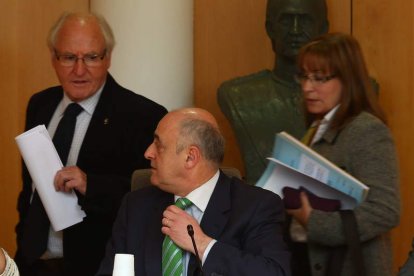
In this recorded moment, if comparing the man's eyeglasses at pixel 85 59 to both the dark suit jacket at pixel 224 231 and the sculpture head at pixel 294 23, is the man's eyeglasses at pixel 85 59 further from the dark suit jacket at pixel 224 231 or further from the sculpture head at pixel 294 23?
the sculpture head at pixel 294 23

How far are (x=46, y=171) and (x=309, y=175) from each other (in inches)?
40.0

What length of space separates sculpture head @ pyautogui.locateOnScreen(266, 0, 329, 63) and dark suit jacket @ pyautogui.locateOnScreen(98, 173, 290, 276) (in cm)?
147

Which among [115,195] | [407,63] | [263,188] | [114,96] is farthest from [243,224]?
[407,63]

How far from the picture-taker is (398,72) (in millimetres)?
4758

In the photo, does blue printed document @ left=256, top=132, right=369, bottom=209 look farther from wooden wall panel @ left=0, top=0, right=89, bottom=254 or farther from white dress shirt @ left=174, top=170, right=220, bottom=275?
wooden wall panel @ left=0, top=0, right=89, bottom=254

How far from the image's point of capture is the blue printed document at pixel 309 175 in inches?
112

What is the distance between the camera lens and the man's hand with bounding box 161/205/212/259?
2807 mm

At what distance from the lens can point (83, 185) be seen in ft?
11.2

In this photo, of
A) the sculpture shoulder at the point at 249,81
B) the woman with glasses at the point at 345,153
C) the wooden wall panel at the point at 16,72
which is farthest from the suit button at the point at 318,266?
the wooden wall panel at the point at 16,72

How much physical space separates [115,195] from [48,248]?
1.10 feet

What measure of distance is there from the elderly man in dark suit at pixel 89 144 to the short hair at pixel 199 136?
558 mm

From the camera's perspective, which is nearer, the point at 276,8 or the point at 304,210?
the point at 304,210

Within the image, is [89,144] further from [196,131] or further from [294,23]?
[294,23]

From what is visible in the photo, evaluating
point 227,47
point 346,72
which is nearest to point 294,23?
point 227,47
